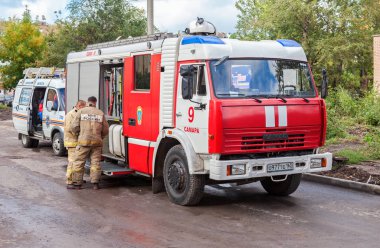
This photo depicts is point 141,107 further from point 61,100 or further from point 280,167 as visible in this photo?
point 61,100

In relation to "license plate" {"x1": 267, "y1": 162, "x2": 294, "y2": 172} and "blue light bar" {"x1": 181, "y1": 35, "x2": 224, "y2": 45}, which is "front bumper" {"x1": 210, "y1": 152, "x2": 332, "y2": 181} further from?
"blue light bar" {"x1": 181, "y1": 35, "x2": 224, "y2": 45}

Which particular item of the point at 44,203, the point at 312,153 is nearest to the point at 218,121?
the point at 312,153

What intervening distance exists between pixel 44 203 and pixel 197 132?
2.80 meters

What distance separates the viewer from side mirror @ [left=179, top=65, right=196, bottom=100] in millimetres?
7934

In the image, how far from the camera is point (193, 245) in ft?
20.3

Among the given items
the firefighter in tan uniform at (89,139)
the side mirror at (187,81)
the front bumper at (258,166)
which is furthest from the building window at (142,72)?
the front bumper at (258,166)

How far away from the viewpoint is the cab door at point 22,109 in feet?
53.0

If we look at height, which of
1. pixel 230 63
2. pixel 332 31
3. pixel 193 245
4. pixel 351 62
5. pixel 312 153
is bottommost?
pixel 193 245

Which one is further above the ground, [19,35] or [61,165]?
[19,35]

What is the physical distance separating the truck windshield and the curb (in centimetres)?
237

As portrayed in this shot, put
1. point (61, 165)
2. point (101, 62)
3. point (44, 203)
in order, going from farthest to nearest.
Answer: point (61, 165), point (101, 62), point (44, 203)

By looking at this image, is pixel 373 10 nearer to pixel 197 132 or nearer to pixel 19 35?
pixel 19 35

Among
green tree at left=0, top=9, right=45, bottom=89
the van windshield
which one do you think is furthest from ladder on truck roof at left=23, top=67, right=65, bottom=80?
green tree at left=0, top=9, right=45, bottom=89

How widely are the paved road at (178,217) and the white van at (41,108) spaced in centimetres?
391
